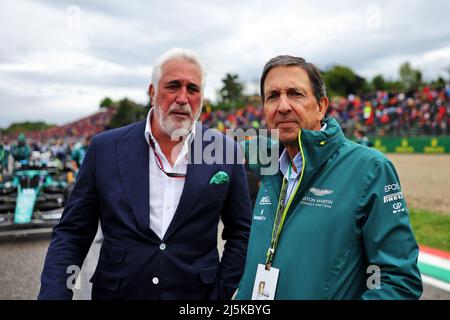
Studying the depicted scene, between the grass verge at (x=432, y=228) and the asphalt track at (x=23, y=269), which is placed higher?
the grass verge at (x=432, y=228)

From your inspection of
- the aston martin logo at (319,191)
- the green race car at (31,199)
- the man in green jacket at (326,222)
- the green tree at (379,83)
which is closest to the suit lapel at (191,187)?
the man in green jacket at (326,222)

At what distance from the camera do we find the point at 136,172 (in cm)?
189

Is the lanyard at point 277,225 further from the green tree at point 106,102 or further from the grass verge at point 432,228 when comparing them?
the green tree at point 106,102

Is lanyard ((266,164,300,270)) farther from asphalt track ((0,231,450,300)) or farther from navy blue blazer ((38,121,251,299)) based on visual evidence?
asphalt track ((0,231,450,300))

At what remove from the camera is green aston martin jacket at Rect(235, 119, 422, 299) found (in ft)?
4.34

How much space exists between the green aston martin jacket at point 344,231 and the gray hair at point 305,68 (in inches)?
9.4

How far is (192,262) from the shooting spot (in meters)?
1.88

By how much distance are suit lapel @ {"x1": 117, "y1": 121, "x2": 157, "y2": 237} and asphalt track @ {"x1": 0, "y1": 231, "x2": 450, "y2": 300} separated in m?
3.31

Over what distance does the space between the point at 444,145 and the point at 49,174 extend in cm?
2422

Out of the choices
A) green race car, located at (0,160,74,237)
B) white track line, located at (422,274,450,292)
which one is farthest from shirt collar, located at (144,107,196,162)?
green race car, located at (0,160,74,237)

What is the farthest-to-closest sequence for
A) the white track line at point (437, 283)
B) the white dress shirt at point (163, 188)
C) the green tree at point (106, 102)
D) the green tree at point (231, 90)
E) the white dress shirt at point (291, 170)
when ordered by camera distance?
the green tree at point (106, 102) < the green tree at point (231, 90) < the white track line at point (437, 283) < the white dress shirt at point (163, 188) < the white dress shirt at point (291, 170)

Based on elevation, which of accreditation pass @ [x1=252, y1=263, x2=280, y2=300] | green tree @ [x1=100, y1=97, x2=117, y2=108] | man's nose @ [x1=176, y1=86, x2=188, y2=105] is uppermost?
green tree @ [x1=100, y1=97, x2=117, y2=108]

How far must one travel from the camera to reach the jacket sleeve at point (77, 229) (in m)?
1.81

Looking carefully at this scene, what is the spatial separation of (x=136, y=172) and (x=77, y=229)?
36 centimetres
